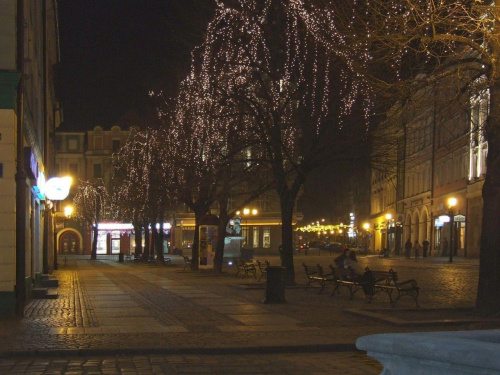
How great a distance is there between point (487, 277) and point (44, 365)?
34.4 ft

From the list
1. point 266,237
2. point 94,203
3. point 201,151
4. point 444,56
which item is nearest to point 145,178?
point 201,151

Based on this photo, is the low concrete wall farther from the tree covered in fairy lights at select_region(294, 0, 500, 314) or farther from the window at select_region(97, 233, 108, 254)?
the window at select_region(97, 233, 108, 254)

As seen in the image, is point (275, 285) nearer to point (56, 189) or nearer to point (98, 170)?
point (56, 189)

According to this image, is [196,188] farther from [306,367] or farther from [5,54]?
[306,367]

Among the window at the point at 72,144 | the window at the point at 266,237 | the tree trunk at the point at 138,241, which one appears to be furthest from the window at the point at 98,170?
the tree trunk at the point at 138,241

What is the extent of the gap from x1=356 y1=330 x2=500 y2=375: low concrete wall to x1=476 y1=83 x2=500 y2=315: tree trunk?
43.4 ft

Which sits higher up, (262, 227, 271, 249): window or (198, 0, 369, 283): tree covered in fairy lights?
(198, 0, 369, 283): tree covered in fairy lights

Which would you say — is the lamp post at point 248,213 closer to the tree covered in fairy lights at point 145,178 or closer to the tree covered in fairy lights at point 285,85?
the tree covered in fairy lights at point 145,178

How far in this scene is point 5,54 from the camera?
1828 cm

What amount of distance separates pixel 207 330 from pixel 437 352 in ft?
39.3

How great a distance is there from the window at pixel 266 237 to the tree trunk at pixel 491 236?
74.2 meters

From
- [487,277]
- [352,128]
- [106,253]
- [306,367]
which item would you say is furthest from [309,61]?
[106,253]

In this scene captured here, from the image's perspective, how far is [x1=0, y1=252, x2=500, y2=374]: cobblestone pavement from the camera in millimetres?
12570

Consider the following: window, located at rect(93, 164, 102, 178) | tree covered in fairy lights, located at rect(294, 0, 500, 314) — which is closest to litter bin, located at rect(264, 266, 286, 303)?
tree covered in fairy lights, located at rect(294, 0, 500, 314)
